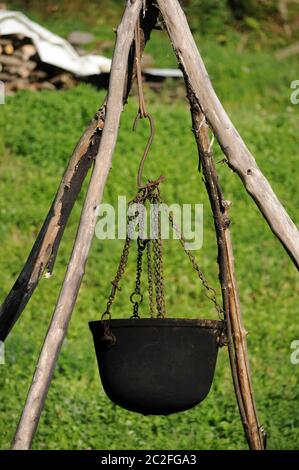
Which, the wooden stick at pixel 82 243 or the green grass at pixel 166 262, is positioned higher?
the green grass at pixel 166 262

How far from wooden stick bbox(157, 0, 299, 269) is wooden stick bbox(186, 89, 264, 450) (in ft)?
0.45

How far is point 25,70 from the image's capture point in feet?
37.6

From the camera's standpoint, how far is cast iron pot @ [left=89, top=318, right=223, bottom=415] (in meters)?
3.45

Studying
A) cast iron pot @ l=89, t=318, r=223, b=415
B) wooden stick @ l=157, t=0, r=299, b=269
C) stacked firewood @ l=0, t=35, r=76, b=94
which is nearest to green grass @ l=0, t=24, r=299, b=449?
stacked firewood @ l=0, t=35, r=76, b=94

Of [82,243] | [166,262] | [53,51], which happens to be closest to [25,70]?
[53,51]

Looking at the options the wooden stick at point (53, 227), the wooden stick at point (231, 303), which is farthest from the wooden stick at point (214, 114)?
the wooden stick at point (53, 227)

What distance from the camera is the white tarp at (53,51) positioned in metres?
11.5

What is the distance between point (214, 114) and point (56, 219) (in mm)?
770

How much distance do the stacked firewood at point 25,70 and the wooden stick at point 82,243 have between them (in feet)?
25.4

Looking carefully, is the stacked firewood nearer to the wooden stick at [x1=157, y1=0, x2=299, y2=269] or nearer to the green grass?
the green grass

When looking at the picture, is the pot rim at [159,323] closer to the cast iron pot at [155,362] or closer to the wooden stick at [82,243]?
the cast iron pot at [155,362]

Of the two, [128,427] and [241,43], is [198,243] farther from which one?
[241,43]

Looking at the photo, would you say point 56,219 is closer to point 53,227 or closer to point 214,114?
point 53,227

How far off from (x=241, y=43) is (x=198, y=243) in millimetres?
6372
